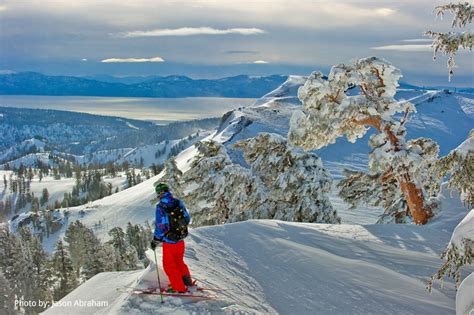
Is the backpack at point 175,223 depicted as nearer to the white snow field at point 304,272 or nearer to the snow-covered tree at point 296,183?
the white snow field at point 304,272

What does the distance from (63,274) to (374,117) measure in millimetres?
47906

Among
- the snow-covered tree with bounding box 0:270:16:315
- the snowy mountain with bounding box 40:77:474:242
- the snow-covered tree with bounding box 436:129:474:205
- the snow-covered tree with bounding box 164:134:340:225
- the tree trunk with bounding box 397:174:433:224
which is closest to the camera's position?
the snow-covered tree with bounding box 436:129:474:205

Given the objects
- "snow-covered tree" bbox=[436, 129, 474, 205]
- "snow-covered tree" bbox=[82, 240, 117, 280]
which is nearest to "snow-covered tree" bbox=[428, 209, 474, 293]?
"snow-covered tree" bbox=[436, 129, 474, 205]

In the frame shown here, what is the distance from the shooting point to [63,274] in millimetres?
53500

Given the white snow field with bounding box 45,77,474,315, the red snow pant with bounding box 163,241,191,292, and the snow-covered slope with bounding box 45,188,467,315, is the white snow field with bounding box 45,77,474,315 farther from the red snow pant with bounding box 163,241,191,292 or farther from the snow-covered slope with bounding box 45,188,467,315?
the red snow pant with bounding box 163,241,191,292

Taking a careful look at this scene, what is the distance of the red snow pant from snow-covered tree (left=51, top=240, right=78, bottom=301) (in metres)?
45.1

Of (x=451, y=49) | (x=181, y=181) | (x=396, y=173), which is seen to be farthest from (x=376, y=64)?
(x=181, y=181)

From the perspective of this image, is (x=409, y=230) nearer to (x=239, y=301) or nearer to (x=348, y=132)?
(x=348, y=132)

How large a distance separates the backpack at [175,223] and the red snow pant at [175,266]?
0.15 m

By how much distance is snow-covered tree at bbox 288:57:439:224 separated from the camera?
1717cm

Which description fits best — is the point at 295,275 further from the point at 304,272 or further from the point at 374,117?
the point at 374,117

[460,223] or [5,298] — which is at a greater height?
[460,223]

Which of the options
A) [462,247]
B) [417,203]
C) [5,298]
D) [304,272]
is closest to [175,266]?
[304,272]

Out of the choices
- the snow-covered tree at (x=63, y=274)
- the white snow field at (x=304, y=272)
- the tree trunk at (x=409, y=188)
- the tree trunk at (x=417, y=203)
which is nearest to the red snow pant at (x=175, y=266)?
the white snow field at (x=304, y=272)
